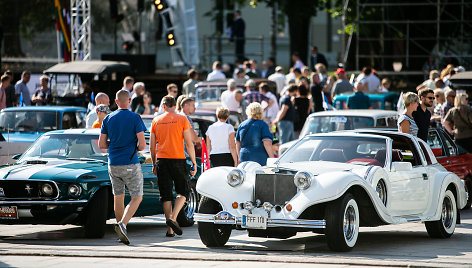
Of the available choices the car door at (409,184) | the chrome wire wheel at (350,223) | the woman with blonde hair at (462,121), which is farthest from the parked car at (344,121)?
the chrome wire wheel at (350,223)

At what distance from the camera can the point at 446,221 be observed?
1172 centimetres

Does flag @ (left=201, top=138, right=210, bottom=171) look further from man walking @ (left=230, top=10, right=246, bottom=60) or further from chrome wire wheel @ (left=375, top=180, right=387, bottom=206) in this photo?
man walking @ (left=230, top=10, right=246, bottom=60)

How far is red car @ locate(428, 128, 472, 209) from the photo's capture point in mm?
14977

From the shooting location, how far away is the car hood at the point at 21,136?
1700cm

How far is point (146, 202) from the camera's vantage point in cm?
1190

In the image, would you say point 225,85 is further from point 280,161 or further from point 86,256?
point 86,256

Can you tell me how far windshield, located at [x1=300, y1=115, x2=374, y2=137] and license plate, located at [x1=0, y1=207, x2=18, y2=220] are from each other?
6658mm

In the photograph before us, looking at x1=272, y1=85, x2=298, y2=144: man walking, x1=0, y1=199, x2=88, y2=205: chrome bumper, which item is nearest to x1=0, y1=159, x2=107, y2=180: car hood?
x1=0, y1=199, x2=88, y2=205: chrome bumper

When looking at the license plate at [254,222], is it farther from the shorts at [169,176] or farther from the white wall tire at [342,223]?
the shorts at [169,176]

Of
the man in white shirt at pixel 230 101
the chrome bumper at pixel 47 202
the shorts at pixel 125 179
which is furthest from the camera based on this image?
the man in white shirt at pixel 230 101

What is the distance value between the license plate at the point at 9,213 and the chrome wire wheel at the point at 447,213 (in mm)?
5270

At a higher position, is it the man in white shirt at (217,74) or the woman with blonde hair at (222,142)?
the man in white shirt at (217,74)

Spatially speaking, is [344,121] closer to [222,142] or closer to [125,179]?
[222,142]

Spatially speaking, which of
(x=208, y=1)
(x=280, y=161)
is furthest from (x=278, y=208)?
(x=208, y=1)
